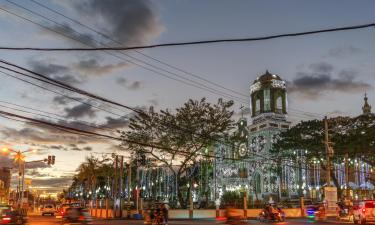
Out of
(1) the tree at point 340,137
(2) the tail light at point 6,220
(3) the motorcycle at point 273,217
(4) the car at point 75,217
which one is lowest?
(3) the motorcycle at point 273,217

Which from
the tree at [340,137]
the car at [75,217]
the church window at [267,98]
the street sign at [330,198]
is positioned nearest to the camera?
the car at [75,217]

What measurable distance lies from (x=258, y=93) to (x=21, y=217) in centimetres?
8476

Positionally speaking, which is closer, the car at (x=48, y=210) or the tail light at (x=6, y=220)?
the tail light at (x=6, y=220)

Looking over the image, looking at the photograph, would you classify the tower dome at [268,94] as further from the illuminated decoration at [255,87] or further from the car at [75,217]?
the car at [75,217]

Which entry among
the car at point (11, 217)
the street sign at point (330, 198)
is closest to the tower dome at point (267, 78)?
the street sign at point (330, 198)

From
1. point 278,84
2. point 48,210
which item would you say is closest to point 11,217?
point 48,210

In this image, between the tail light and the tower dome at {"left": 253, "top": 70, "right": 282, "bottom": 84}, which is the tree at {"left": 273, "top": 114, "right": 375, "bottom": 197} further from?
the tail light

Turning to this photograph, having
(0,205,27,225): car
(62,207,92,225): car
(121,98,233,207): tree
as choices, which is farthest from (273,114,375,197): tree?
(62,207,92,225): car

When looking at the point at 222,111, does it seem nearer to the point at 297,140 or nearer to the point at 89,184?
the point at 297,140

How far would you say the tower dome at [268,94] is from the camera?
360 ft

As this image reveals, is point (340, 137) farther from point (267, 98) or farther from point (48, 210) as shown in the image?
point (48, 210)

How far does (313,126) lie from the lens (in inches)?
2864

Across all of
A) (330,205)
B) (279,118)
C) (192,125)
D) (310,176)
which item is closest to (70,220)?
(330,205)

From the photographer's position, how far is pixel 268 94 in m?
111
